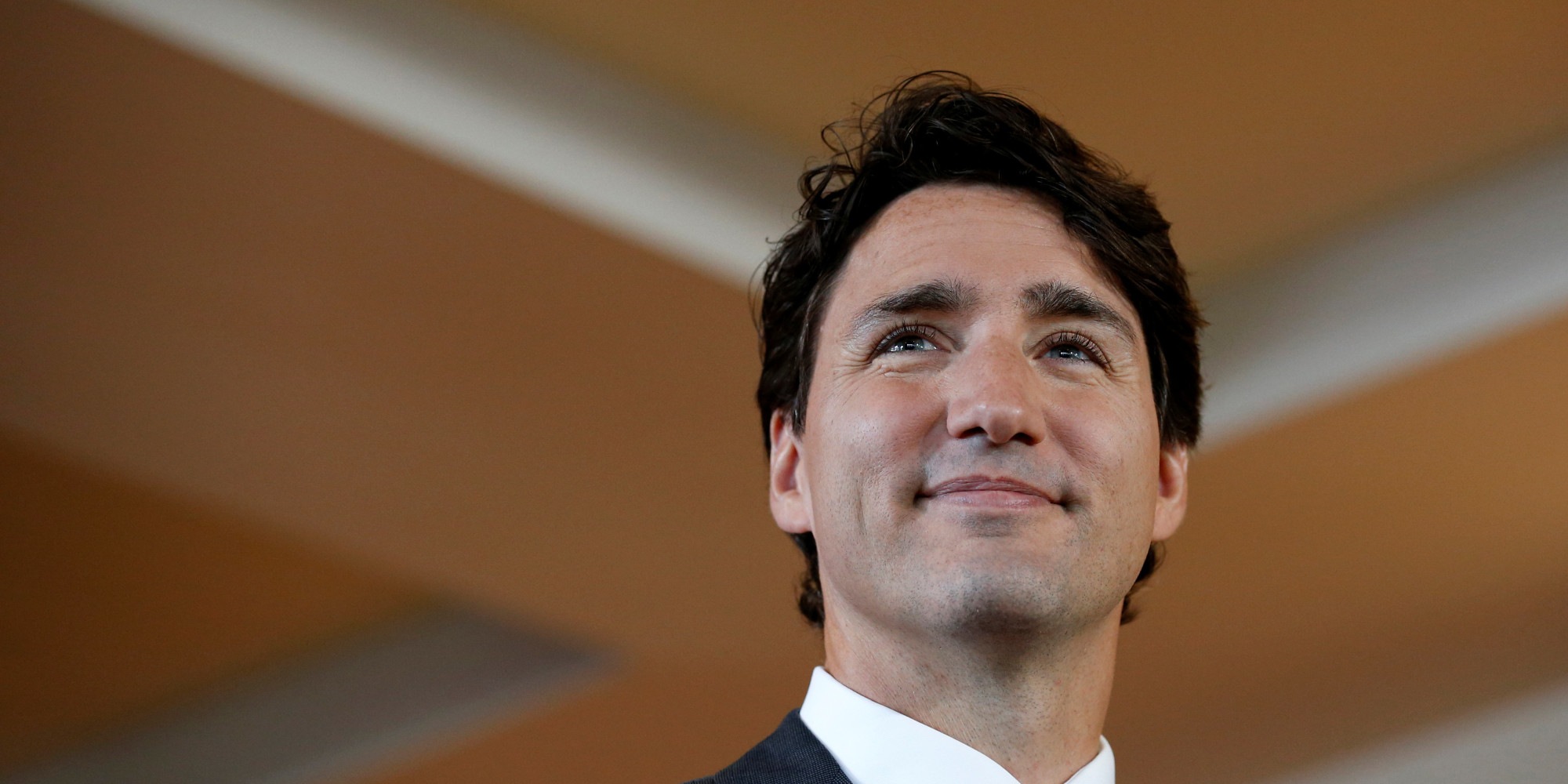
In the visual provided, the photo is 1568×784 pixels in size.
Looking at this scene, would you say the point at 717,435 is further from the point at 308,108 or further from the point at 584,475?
the point at 308,108

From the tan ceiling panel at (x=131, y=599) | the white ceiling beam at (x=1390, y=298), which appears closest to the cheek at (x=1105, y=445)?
the white ceiling beam at (x=1390, y=298)

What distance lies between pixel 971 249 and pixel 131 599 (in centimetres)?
558

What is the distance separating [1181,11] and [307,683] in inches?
198

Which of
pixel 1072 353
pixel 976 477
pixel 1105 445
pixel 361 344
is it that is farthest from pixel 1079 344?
pixel 361 344

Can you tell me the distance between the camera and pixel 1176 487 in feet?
6.09

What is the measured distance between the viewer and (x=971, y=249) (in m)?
1.61

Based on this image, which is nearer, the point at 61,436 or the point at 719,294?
the point at 719,294

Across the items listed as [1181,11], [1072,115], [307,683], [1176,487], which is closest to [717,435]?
[1072,115]

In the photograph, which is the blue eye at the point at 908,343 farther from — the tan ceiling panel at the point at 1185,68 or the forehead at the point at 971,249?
the tan ceiling panel at the point at 1185,68

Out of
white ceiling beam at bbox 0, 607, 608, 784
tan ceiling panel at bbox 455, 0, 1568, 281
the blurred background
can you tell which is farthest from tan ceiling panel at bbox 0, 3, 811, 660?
white ceiling beam at bbox 0, 607, 608, 784

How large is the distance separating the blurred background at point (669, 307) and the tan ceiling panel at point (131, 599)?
5 cm

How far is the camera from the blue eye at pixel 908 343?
1.58m

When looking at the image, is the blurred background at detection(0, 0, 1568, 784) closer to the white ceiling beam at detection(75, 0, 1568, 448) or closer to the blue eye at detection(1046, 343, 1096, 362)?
the white ceiling beam at detection(75, 0, 1568, 448)

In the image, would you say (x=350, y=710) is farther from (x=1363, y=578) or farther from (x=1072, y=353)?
(x=1072, y=353)
